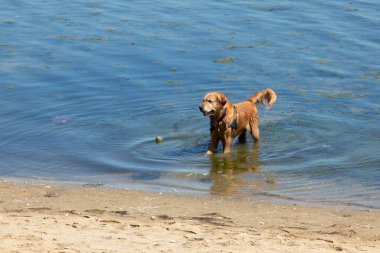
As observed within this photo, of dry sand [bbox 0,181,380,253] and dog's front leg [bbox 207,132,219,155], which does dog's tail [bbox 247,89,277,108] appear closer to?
dog's front leg [bbox 207,132,219,155]

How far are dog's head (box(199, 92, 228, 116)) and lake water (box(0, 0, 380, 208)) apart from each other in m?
0.74

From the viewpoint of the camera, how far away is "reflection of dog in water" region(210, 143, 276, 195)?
11.7 meters

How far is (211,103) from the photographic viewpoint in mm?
13250

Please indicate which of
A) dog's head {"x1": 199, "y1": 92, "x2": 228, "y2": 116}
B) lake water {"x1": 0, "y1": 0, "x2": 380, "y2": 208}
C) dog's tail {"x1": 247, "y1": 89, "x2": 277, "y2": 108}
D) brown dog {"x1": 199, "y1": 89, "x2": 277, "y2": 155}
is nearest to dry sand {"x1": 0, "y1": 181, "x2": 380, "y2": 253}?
lake water {"x1": 0, "y1": 0, "x2": 380, "y2": 208}

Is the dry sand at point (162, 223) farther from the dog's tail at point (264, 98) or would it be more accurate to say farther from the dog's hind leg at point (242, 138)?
the dog's tail at point (264, 98)

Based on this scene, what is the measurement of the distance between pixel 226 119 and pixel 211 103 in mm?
431

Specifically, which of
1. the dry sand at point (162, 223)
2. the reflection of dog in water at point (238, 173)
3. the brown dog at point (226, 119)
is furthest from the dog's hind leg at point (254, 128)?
the dry sand at point (162, 223)

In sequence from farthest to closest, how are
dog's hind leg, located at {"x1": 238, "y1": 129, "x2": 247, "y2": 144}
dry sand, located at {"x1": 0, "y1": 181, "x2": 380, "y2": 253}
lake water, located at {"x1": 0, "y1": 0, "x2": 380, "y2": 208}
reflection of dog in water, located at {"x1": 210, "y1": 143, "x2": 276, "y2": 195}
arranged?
1. dog's hind leg, located at {"x1": 238, "y1": 129, "x2": 247, "y2": 144}
2. lake water, located at {"x1": 0, "y1": 0, "x2": 380, "y2": 208}
3. reflection of dog in water, located at {"x1": 210, "y1": 143, "x2": 276, "y2": 195}
4. dry sand, located at {"x1": 0, "y1": 181, "x2": 380, "y2": 253}

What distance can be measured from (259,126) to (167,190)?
3969 millimetres

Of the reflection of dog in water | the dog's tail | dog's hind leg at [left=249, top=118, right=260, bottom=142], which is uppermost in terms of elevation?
the dog's tail

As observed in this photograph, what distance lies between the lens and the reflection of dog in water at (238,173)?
11742 millimetres

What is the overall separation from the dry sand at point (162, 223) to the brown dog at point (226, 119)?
2.59m

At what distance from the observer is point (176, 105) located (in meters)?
16.1

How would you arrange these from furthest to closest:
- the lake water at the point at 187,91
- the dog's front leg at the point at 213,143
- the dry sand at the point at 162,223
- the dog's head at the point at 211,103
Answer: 1. the dog's front leg at the point at 213,143
2. the dog's head at the point at 211,103
3. the lake water at the point at 187,91
4. the dry sand at the point at 162,223
